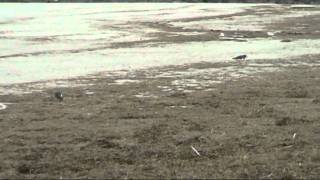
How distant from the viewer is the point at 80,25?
37656 mm

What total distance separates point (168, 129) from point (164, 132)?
220 mm

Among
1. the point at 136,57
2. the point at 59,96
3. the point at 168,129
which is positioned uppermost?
the point at 168,129

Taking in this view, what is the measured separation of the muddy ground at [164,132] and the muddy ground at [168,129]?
0.01 m

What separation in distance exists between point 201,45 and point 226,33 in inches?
248

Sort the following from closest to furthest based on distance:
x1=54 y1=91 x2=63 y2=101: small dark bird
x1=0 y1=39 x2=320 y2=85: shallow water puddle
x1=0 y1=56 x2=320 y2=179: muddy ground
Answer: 1. x1=0 y1=56 x2=320 y2=179: muddy ground
2. x1=54 y1=91 x2=63 y2=101: small dark bird
3. x1=0 y1=39 x2=320 y2=85: shallow water puddle

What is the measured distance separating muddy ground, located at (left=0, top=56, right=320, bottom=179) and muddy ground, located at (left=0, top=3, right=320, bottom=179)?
0.01 m

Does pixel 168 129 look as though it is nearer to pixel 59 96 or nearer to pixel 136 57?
pixel 59 96

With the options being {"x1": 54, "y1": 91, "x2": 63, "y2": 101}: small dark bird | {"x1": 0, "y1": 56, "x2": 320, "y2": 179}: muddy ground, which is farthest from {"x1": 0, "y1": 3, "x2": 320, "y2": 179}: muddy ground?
{"x1": 54, "y1": 91, "x2": 63, "y2": 101}: small dark bird

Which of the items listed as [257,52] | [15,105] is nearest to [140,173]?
[15,105]

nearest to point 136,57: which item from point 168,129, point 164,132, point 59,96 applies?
point 59,96

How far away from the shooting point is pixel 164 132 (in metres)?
9.51

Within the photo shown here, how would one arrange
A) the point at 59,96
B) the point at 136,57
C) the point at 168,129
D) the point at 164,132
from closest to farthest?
the point at 164,132 < the point at 168,129 < the point at 59,96 < the point at 136,57

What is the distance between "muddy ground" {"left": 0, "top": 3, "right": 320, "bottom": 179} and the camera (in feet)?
24.8

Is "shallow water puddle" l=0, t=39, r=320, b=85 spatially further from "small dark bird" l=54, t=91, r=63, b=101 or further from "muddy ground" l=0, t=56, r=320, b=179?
"muddy ground" l=0, t=56, r=320, b=179
